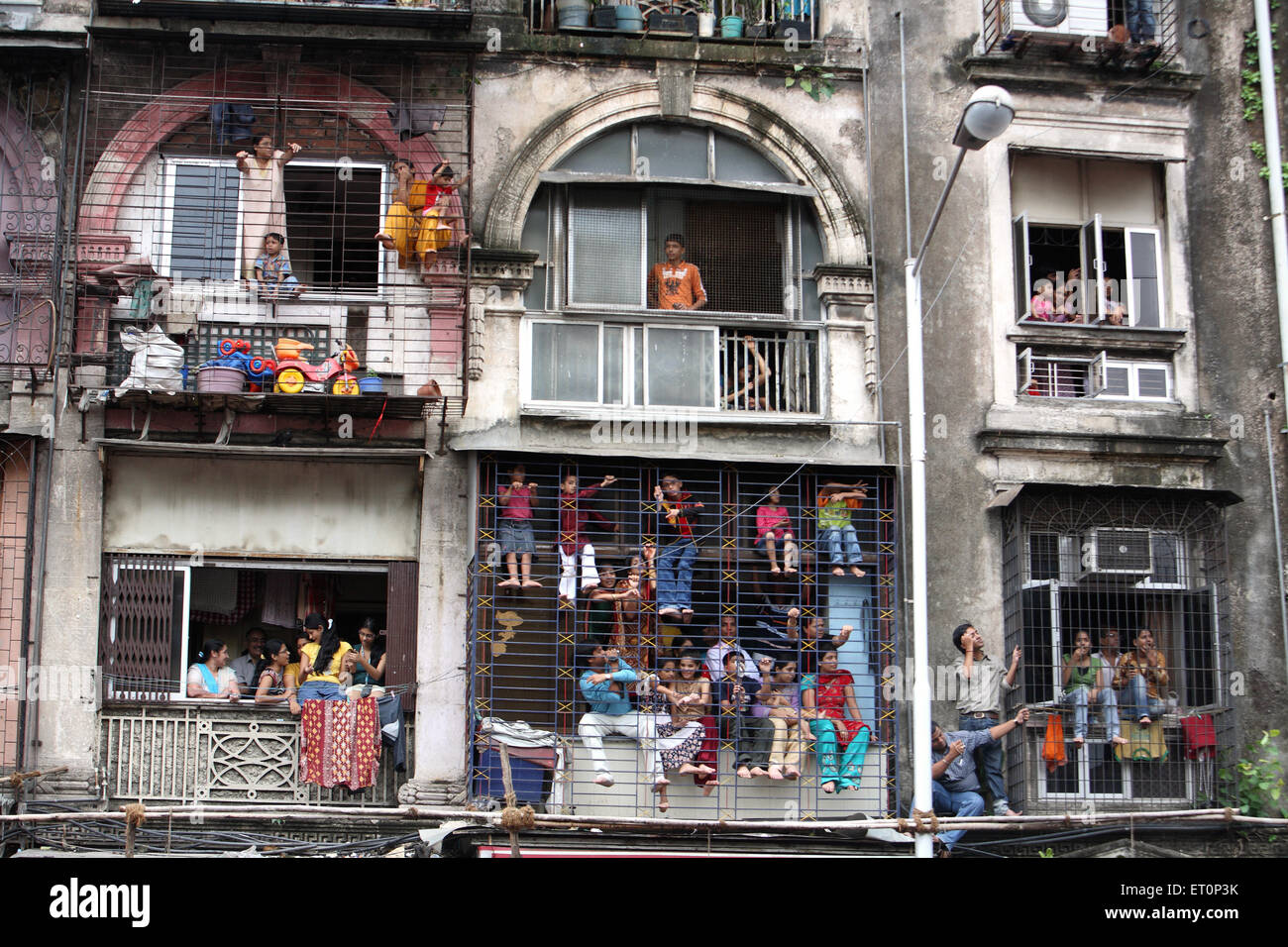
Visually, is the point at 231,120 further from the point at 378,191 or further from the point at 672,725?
the point at 672,725

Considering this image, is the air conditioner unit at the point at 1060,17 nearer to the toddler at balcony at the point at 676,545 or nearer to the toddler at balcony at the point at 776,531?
the toddler at balcony at the point at 776,531

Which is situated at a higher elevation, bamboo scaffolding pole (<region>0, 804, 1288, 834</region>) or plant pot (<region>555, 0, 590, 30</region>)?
plant pot (<region>555, 0, 590, 30</region>)

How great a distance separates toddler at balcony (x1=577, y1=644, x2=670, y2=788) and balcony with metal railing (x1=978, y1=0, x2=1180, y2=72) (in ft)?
27.4

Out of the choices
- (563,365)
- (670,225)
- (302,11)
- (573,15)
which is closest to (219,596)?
(563,365)

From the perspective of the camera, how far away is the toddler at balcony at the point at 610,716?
672 inches

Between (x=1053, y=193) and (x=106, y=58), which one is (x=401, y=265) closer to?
(x=106, y=58)

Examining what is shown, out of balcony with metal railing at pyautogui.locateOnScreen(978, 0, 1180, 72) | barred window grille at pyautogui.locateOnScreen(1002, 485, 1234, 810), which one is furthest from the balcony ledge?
balcony with metal railing at pyautogui.locateOnScreen(978, 0, 1180, 72)

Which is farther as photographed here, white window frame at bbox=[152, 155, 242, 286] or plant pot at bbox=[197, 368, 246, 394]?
white window frame at bbox=[152, 155, 242, 286]

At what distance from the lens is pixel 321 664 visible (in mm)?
17797

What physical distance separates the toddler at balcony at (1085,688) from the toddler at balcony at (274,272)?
907 centimetres

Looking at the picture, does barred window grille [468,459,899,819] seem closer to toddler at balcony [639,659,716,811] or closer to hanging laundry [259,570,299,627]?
toddler at balcony [639,659,716,811]

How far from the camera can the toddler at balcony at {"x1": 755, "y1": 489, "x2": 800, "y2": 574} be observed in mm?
17781

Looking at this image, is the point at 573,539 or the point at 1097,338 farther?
the point at 1097,338

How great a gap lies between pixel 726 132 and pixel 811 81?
1.15 m
